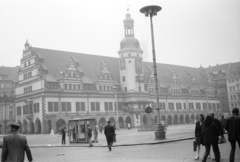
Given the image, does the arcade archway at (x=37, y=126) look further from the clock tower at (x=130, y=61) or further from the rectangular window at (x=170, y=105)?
the rectangular window at (x=170, y=105)

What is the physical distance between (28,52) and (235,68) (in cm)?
6658

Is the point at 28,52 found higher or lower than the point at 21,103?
higher

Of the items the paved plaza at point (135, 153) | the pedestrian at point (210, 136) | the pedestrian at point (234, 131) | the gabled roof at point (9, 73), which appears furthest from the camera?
the gabled roof at point (9, 73)

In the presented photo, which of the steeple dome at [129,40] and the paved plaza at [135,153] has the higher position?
the steeple dome at [129,40]

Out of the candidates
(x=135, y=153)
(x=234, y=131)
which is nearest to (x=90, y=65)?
(x=135, y=153)

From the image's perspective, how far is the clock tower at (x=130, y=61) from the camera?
74.8 metres

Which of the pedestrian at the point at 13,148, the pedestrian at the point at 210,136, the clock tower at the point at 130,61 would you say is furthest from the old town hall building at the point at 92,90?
the pedestrian at the point at 13,148

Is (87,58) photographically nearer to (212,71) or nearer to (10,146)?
(212,71)

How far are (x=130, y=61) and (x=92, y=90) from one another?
42.0 feet

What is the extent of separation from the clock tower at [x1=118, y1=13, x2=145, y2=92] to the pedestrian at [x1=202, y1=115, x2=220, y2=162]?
208 feet

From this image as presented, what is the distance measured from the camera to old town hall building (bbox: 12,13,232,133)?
2394 inches

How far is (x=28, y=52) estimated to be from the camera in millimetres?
64312

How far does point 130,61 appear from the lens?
75125 millimetres

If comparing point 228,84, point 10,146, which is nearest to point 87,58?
point 228,84
